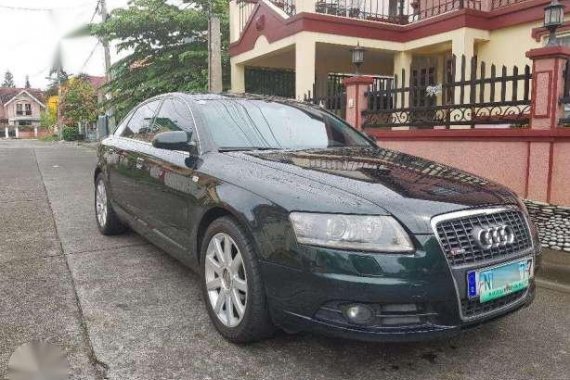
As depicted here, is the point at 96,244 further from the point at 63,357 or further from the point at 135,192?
the point at 63,357

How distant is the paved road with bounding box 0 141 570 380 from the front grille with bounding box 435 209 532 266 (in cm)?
64

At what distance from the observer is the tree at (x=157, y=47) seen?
13.9 m

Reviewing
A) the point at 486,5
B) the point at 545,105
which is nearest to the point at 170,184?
the point at 545,105

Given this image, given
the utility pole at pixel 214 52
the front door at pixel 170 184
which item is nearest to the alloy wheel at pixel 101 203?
the front door at pixel 170 184

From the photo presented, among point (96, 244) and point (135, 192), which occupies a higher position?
point (135, 192)

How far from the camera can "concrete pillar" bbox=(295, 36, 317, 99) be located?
10555 millimetres

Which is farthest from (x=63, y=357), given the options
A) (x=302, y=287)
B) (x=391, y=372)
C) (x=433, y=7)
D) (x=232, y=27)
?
(x=232, y=27)

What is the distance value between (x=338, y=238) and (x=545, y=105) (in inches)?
166

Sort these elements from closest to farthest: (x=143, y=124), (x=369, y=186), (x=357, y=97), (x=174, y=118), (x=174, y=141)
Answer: (x=369, y=186) < (x=174, y=141) < (x=174, y=118) < (x=143, y=124) < (x=357, y=97)

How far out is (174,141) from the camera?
343 cm

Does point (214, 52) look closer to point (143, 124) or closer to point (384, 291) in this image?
point (143, 124)

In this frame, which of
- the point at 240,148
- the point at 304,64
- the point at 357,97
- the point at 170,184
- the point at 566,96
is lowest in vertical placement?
the point at 170,184

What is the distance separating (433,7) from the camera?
11.3 meters

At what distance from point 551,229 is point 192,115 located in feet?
12.5
